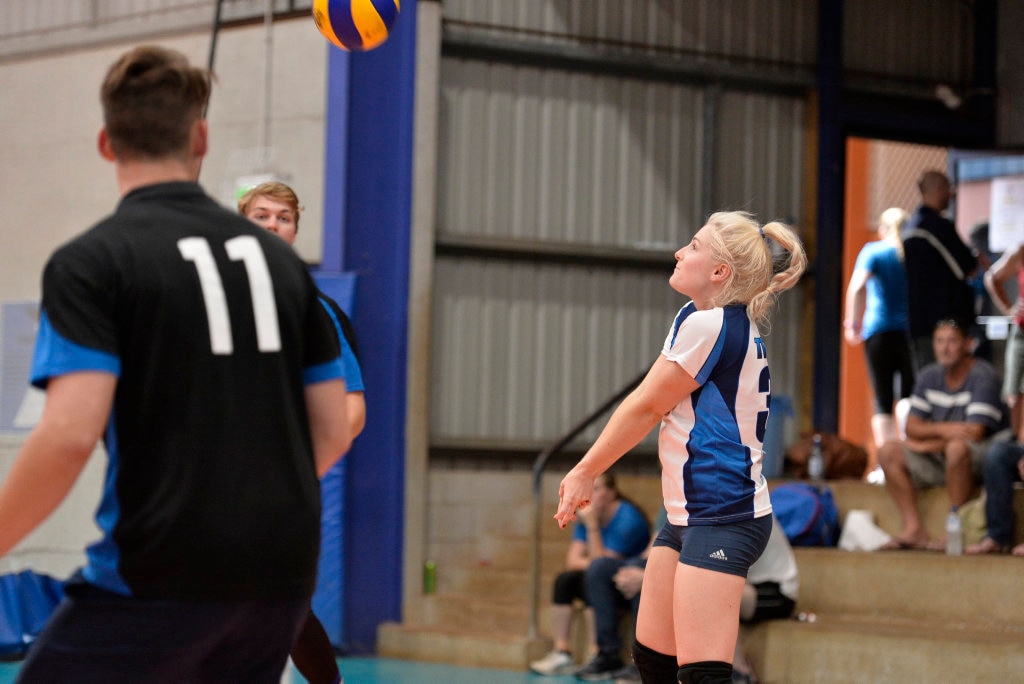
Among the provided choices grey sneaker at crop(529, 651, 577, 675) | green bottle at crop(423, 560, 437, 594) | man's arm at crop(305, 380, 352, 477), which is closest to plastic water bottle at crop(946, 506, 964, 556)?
grey sneaker at crop(529, 651, 577, 675)

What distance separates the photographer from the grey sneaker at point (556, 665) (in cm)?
826

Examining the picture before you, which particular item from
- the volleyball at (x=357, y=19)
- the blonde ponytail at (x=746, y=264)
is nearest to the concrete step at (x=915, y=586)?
the volleyball at (x=357, y=19)

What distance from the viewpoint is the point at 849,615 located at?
8.11m

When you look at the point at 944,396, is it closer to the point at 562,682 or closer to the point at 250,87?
the point at 562,682

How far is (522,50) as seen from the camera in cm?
1026

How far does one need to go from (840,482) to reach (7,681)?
5.31 metres

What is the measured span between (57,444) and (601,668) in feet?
20.4

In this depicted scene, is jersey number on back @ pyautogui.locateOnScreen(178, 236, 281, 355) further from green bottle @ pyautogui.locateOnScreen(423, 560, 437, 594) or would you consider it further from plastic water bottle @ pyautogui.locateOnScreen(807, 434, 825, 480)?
plastic water bottle @ pyautogui.locateOnScreen(807, 434, 825, 480)

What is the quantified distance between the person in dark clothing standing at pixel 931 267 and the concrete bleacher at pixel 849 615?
49.9 inches

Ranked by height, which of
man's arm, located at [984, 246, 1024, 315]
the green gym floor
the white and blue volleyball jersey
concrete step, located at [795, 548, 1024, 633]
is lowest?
the green gym floor

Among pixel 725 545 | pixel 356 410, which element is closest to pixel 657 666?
pixel 725 545

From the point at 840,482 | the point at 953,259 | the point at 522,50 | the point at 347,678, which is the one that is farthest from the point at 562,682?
the point at 522,50

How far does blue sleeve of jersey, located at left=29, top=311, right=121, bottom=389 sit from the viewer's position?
2135 millimetres

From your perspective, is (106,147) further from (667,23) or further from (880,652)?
(667,23)
